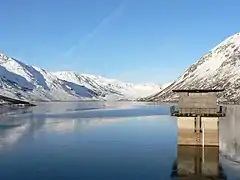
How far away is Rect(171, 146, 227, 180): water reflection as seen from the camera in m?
49.2

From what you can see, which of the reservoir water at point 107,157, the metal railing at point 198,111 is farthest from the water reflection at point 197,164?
the metal railing at point 198,111

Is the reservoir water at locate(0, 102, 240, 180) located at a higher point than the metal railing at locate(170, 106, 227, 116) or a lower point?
lower

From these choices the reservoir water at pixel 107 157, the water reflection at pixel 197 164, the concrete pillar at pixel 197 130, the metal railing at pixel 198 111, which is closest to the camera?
the water reflection at pixel 197 164

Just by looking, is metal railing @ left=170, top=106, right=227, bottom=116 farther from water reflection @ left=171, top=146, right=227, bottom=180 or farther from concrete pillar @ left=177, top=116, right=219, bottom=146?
water reflection @ left=171, top=146, right=227, bottom=180

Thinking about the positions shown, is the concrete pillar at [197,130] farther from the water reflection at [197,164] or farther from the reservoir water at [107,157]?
the reservoir water at [107,157]

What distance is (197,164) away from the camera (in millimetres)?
56594

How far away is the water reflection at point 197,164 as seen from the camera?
49.2 metres

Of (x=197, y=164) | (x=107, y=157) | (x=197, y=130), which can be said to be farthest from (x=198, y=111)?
(x=107, y=157)

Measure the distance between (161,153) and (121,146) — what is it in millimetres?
9978

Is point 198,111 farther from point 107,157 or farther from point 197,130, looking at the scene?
point 107,157

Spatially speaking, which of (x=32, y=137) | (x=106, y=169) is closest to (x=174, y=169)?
(x=106, y=169)

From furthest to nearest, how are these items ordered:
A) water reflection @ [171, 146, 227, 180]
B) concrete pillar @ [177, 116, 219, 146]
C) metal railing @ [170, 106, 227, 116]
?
metal railing @ [170, 106, 227, 116]
concrete pillar @ [177, 116, 219, 146]
water reflection @ [171, 146, 227, 180]

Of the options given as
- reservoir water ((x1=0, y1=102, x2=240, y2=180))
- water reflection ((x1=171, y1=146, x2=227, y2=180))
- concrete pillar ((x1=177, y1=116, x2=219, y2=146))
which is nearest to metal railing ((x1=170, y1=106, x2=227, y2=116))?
concrete pillar ((x1=177, y1=116, x2=219, y2=146))

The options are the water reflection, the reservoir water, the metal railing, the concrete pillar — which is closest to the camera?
the water reflection
